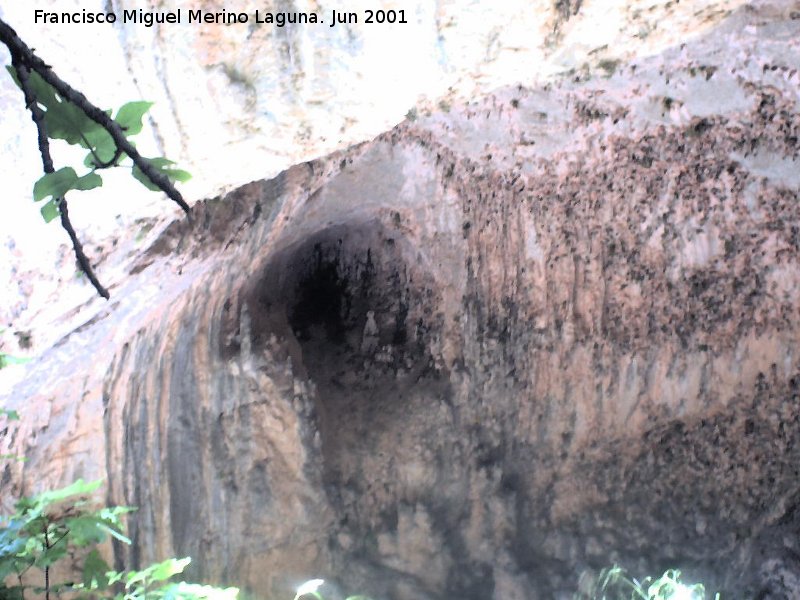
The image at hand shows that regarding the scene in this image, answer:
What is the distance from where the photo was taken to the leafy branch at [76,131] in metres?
0.76

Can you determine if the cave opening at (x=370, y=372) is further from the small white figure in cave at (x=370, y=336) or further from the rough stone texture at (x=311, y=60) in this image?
the rough stone texture at (x=311, y=60)

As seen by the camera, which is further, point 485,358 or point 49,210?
point 485,358

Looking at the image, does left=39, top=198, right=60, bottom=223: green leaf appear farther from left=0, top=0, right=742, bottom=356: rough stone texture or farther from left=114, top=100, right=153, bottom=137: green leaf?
left=0, top=0, right=742, bottom=356: rough stone texture

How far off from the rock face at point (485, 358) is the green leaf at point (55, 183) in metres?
1.69

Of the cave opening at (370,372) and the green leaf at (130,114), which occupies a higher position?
the green leaf at (130,114)

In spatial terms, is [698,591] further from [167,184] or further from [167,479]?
[167,184]

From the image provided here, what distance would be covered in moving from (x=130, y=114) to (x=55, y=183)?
0.34ft

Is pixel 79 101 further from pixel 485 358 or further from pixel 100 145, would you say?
pixel 485 358

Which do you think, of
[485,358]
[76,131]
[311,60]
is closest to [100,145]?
[76,131]

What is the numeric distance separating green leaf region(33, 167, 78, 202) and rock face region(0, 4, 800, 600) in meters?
1.69

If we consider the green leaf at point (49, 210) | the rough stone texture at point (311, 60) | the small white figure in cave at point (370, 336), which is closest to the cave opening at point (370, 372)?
the small white figure in cave at point (370, 336)

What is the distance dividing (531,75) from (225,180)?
2.44ft

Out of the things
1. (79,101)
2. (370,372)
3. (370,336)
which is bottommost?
(370,372)

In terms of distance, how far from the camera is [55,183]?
779 mm
